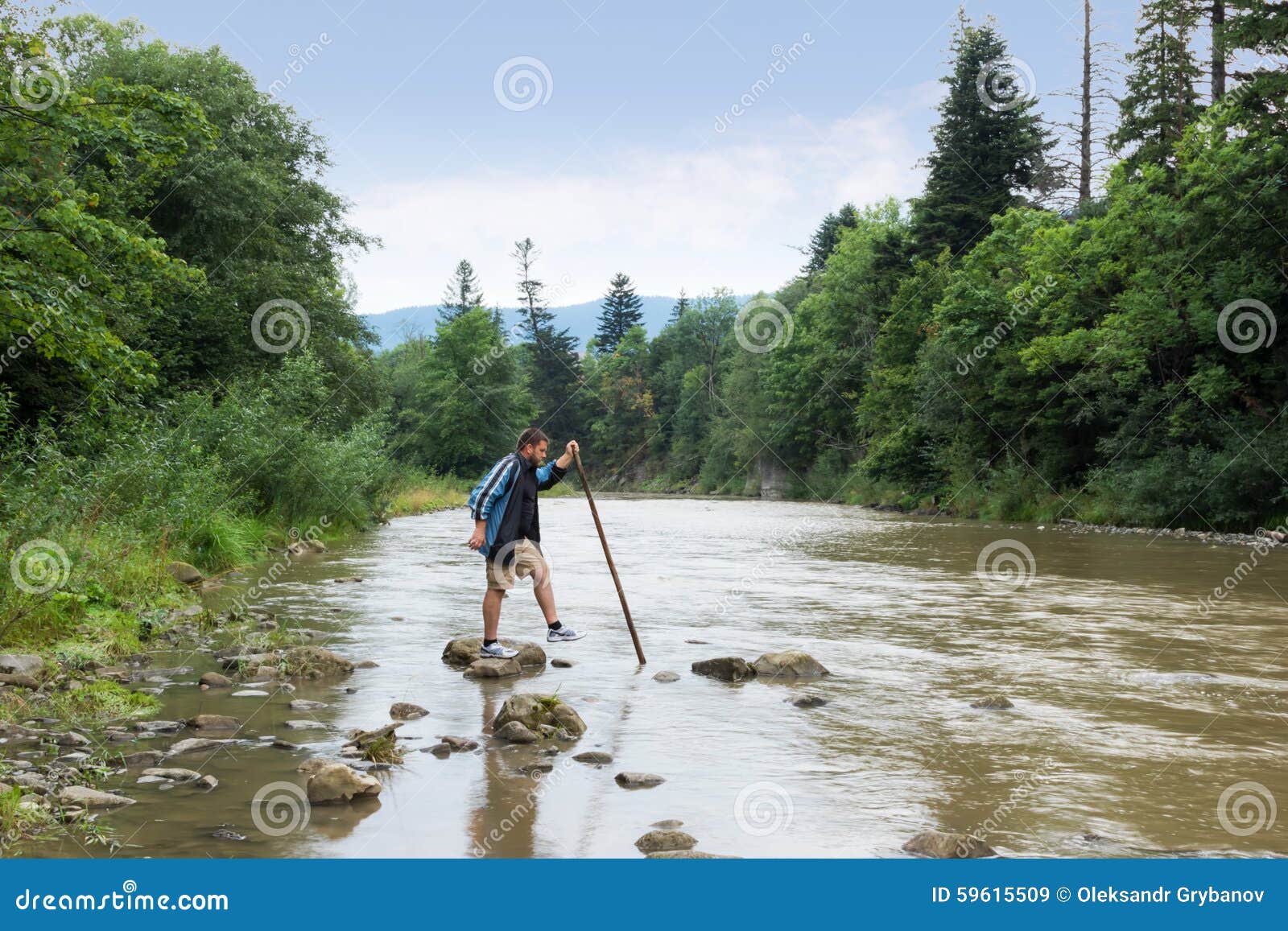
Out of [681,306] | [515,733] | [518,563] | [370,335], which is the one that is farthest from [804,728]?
[681,306]

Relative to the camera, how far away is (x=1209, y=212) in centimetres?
2836

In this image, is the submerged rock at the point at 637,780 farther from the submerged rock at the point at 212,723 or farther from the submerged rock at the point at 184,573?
the submerged rock at the point at 184,573

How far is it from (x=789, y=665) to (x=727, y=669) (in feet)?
1.92

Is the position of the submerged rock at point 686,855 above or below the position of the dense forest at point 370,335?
below

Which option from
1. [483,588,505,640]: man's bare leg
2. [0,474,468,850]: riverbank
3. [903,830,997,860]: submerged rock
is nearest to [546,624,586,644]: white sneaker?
[483,588,505,640]: man's bare leg

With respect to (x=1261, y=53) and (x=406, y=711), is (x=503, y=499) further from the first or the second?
(x=1261, y=53)

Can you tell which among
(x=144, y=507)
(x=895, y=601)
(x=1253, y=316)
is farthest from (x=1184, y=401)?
(x=144, y=507)

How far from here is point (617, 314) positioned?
12731 cm

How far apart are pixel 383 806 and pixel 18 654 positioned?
15.0 feet

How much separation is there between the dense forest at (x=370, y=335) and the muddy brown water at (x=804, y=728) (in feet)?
10.5

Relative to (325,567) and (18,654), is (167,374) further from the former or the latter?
(18,654)

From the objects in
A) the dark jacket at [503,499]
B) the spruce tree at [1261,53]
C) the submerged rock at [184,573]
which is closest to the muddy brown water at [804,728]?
the submerged rock at [184,573]

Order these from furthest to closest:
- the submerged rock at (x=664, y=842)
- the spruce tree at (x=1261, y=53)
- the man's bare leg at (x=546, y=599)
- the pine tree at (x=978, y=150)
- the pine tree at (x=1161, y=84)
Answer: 1. the pine tree at (x=978, y=150)
2. the pine tree at (x=1161, y=84)
3. the spruce tree at (x=1261, y=53)
4. the man's bare leg at (x=546, y=599)
5. the submerged rock at (x=664, y=842)

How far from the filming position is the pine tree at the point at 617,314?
126812 mm
